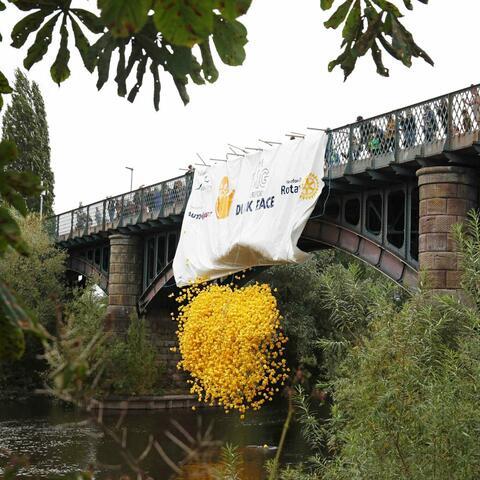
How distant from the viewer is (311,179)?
21422 mm

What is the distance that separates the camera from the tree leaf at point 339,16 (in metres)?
3.49

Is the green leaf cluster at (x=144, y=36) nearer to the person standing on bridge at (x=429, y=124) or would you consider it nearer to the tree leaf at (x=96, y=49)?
the tree leaf at (x=96, y=49)

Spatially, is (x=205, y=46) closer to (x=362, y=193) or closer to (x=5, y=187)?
(x=5, y=187)

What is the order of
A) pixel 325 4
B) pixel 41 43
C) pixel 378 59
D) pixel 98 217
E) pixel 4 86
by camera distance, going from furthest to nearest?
pixel 98 217, pixel 378 59, pixel 325 4, pixel 41 43, pixel 4 86

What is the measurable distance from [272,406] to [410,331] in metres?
25.4

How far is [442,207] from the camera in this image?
17719mm

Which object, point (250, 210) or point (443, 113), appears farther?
point (250, 210)

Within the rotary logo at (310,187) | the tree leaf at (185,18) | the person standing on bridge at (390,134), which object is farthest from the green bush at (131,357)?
the tree leaf at (185,18)

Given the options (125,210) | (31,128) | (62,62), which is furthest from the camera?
(31,128)

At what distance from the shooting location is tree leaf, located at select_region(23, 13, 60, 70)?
304cm

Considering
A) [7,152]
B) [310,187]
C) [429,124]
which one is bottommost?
[7,152]

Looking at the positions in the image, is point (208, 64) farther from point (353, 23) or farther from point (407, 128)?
point (407, 128)

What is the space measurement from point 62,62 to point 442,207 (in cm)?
1528

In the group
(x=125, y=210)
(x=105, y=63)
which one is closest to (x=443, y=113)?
(x=105, y=63)
